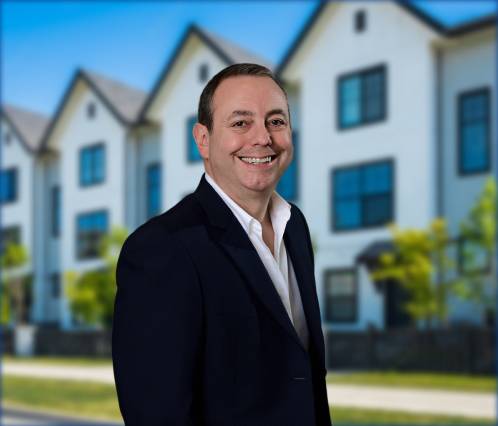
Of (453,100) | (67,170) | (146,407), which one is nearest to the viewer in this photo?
(146,407)

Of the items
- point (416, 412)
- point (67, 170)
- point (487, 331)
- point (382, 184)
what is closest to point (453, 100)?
point (382, 184)

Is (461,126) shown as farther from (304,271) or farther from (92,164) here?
(304,271)

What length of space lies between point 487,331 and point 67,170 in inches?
827

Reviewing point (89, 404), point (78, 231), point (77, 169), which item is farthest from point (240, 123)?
point (77, 169)

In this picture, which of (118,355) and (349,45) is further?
(349,45)

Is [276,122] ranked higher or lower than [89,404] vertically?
higher

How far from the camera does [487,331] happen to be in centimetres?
2009

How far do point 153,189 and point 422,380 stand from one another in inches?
638

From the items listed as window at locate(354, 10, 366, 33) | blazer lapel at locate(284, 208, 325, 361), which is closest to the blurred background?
window at locate(354, 10, 366, 33)

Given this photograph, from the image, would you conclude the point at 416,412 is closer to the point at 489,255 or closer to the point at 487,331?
the point at 487,331

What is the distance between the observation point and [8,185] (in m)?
39.8

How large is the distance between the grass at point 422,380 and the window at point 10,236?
21912 mm

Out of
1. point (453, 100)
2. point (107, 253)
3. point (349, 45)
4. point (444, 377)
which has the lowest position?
point (444, 377)

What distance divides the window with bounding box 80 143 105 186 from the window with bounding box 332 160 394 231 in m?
12.1
